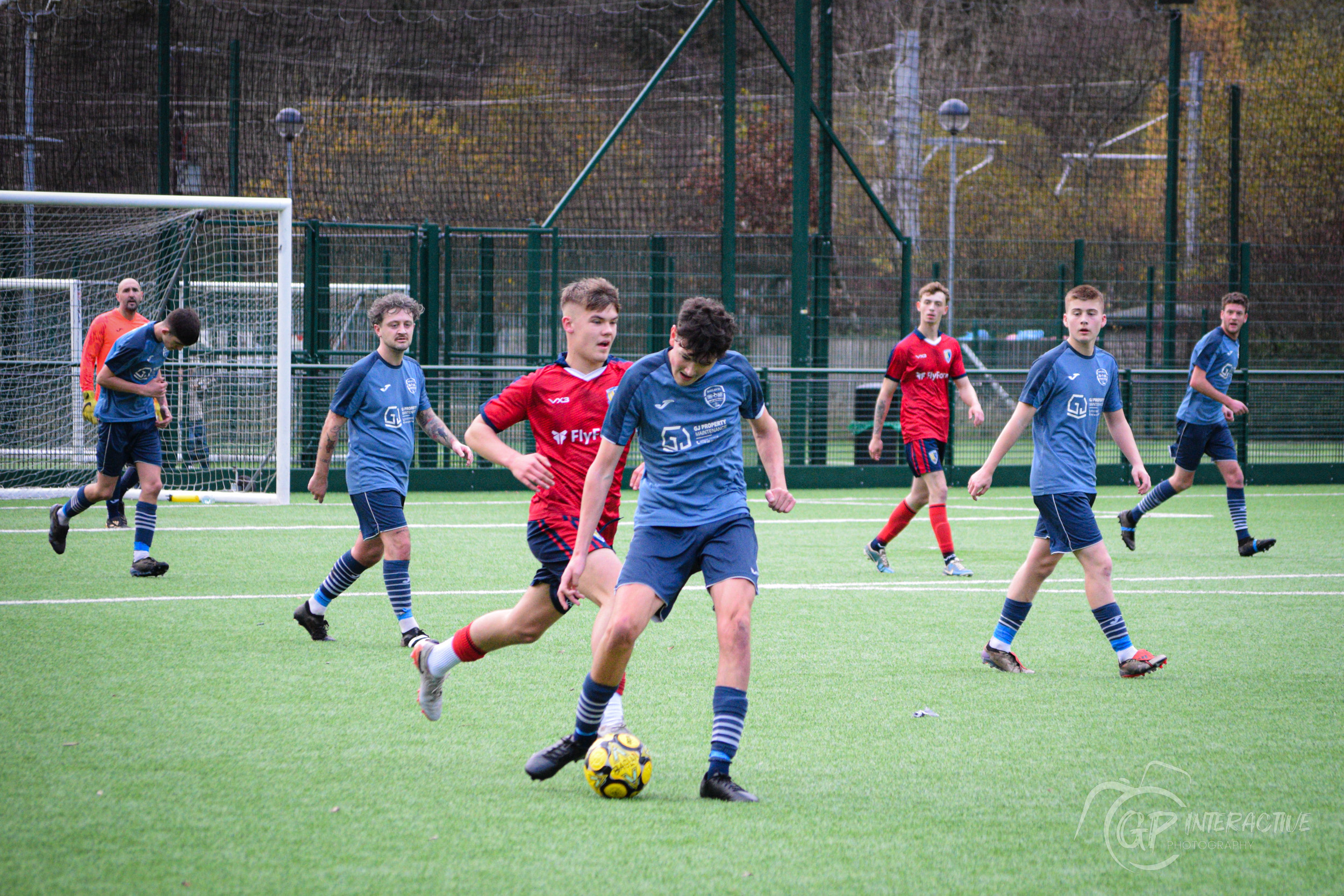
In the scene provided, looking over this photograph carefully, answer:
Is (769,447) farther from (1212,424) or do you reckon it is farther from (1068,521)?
(1212,424)

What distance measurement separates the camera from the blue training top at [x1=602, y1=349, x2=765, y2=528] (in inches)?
187

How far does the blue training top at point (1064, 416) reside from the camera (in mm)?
6844

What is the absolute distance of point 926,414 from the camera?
1054 centimetres

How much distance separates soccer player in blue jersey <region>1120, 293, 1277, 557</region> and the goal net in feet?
29.0

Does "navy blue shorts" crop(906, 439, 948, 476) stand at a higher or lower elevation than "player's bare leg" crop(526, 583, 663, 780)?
higher

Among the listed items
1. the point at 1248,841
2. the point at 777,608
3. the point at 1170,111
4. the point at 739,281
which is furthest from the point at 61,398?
the point at 1170,111

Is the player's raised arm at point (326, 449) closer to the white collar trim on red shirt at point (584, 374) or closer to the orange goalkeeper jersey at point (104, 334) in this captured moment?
the white collar trim on red shirt at point (584, 374)

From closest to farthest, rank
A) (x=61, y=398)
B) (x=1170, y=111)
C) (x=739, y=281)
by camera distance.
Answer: (x=61, y=398) → (x=739, y=281) → (x=1170, y=111)

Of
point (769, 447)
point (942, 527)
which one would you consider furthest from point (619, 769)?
point (942, 527)

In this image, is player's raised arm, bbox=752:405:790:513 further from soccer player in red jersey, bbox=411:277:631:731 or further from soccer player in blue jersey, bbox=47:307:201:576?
soccer player in blue jersey, bbox=47:307:201:576

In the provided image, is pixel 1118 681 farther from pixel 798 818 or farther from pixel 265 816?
pixel 265 816

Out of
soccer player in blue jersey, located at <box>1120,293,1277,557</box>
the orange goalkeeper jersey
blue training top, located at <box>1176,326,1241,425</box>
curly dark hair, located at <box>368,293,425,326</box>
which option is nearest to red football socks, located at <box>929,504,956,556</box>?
soccer player in blue jersey, located at <box>1120,293,1277,557</box>

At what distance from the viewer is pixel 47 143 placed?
688 inches

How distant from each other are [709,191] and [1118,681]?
15.2 meters
